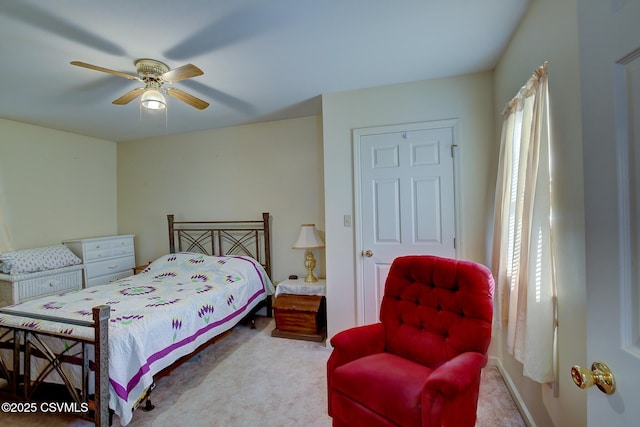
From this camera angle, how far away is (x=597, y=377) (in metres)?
0.61

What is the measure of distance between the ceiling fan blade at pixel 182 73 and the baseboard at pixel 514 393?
9.61 feet

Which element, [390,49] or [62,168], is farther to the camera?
[62,168]

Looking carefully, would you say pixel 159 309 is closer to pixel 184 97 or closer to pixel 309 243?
pixel 309 243

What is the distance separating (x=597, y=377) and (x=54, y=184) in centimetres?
519

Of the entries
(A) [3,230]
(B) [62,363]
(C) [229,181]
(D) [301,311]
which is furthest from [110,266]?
(D) [301,311]

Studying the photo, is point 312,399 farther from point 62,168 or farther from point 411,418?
point 62,168

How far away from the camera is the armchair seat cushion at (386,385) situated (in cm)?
129

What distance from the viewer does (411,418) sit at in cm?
125

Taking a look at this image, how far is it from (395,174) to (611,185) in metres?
1.99

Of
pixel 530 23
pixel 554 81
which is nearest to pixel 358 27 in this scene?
pixel 530 23

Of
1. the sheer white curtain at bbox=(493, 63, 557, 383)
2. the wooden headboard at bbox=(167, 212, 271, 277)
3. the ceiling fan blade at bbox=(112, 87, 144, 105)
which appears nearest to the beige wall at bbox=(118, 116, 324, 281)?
the wooden headboard at bbox=(167, 212, 271, 277)

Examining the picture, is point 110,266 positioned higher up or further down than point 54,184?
further down

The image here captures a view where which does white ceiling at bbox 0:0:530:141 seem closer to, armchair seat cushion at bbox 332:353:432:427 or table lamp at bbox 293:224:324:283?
table lamp at bbox 293:224:324:283

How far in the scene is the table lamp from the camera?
3.10 metres
